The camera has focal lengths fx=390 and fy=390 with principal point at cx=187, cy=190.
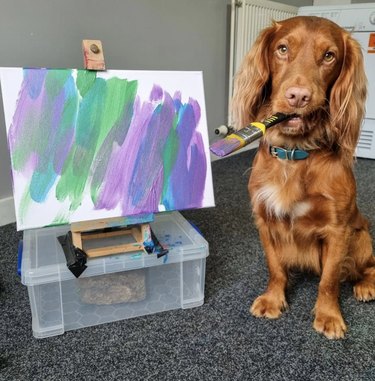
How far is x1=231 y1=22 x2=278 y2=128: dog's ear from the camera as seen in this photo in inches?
40.3

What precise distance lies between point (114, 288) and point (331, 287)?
0.58 m

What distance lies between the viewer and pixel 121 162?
3.34 ft

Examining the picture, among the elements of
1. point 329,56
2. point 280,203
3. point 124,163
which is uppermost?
point 329,56

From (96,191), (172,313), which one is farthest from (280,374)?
(96,191)

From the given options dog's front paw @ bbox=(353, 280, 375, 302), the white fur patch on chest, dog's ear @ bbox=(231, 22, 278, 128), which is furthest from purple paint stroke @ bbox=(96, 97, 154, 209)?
dog's front paw @ bbox=(353, 280, 375, 302)

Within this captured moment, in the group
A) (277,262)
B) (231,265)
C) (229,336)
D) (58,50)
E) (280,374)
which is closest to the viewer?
(280,374)

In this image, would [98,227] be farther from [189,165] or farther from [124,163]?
[189,165]

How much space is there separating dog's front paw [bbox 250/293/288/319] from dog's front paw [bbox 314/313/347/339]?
0.10 m

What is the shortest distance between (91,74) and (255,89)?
0.43 metres

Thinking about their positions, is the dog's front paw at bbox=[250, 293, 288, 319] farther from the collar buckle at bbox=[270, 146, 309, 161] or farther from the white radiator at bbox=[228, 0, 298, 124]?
the white radiator at bbox=[228, 0, 298, 124]

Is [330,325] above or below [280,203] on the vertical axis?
below

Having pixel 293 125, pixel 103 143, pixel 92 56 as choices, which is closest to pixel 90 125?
pixel 103 143

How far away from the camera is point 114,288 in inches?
41.2

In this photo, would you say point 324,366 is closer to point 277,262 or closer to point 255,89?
point 277,262
